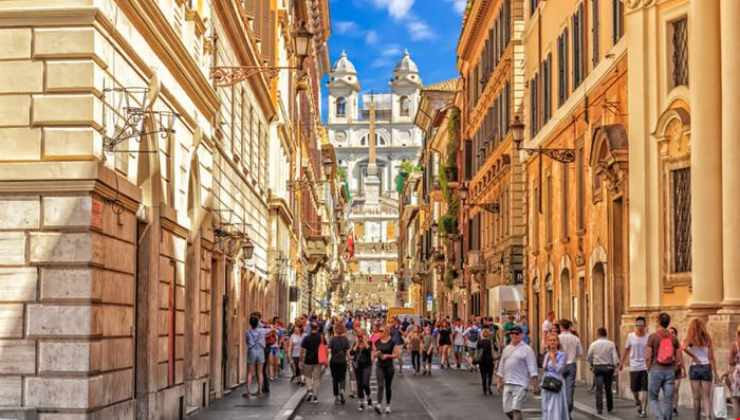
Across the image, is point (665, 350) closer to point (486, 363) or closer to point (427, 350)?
point (486, 363)

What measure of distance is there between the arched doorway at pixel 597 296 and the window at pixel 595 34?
4.90 meters

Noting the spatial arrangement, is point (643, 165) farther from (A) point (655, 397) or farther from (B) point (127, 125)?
(B) point (127, 125)

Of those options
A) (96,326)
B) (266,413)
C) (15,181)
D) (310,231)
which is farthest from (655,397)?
(310,231)

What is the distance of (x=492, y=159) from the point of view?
53094 millimetres

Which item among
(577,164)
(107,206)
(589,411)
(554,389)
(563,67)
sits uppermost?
(563,67)

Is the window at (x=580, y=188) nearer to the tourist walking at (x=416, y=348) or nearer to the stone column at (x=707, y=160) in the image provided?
the stone column at (x=707, y=160)

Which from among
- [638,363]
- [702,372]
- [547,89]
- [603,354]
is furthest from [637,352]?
[547,89]

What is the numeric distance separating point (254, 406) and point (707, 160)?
30.8 ft

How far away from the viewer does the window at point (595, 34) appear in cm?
3053

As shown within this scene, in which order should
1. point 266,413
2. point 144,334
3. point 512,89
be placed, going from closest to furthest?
point 144,334, point 266,413, point 512,89

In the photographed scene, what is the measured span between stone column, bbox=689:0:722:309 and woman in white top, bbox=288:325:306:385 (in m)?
12.3

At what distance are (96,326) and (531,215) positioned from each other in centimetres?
2889

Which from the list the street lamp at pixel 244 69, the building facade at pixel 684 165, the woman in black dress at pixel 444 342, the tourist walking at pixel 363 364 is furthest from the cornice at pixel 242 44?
the woman in black dress at pixel 444 342

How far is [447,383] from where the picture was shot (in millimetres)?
35781
